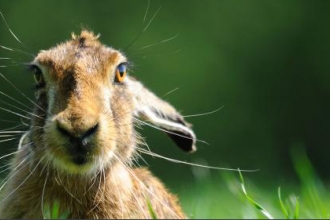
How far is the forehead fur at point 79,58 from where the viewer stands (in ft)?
24.6

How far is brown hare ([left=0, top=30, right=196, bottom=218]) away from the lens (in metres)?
7.04

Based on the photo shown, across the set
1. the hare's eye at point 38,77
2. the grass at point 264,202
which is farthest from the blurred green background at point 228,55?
the hare's eye at point 38,77

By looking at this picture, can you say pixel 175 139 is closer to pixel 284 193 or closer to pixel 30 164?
pixel 30 164

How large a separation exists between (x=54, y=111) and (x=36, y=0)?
2120 cm

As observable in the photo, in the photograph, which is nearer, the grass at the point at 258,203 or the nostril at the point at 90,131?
the grass at the point at 258,203

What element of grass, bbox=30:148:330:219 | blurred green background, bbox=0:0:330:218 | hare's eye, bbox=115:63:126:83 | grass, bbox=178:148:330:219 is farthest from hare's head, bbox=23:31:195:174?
blurred green background, bbox=0:0:330:218

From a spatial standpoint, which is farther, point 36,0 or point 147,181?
point 36,0

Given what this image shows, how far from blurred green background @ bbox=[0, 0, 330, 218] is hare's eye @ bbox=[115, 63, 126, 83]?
52.7 ft

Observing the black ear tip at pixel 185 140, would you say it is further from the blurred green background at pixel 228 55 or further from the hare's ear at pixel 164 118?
the blurred green background at pixel 228 55

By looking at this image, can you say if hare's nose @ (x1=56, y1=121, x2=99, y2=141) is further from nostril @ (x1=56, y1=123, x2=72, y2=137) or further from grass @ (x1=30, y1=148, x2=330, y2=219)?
grass @ (x1=30, y1=148, x2=330, y2=219)

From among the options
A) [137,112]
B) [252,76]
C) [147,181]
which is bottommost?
[147,181]

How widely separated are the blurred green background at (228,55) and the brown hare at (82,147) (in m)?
16.2

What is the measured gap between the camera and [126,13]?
2812cm

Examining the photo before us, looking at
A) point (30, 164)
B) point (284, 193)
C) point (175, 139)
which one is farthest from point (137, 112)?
point (284, 193)
